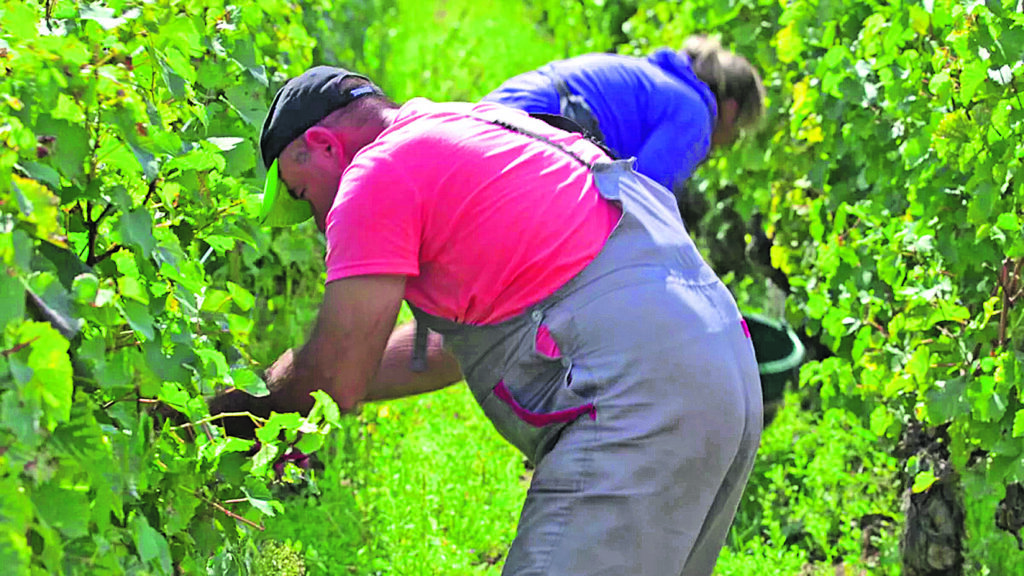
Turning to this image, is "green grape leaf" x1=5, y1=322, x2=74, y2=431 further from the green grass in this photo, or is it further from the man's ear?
the green grass

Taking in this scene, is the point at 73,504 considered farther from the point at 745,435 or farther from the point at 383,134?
the point at 745,435

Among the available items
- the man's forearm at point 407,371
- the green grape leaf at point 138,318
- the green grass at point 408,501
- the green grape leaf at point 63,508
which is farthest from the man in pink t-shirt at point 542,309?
the green grass at point 408,501

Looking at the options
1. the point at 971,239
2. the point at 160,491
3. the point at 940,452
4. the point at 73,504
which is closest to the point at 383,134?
the point at 160,491

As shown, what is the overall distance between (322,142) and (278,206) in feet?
0.47

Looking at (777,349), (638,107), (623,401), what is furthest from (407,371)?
(777,349)

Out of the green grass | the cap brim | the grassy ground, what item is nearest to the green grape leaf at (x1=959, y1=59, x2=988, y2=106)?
the grassy ground

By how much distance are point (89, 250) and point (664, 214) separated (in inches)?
37.8

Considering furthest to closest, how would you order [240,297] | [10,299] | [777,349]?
[777,349]
[240,297]
[10,299]

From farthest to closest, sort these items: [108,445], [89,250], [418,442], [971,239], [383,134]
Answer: [418,442], [971,239], [383,134], [89,250], [108,445]

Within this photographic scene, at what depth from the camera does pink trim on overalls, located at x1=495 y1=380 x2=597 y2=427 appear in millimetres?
1925

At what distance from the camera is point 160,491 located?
5.23ft

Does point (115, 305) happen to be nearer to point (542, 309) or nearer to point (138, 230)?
point (138, 230)

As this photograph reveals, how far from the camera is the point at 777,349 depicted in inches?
177

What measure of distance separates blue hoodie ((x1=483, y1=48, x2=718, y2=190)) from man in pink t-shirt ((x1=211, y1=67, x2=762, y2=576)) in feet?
4.65
